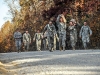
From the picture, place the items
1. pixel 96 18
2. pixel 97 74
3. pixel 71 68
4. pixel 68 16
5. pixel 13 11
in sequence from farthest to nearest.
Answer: pixel 13 11 < pixel 68 16 < pixel 96 18 < pixel 71 68 < pixel 97 74

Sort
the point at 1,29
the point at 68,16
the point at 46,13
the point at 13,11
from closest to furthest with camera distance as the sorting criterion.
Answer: the point at 68,16
the point at 46,13
the point at 13,11
the point at 1,29

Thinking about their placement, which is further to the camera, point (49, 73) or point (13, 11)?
point (13, 11)

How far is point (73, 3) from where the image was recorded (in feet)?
116

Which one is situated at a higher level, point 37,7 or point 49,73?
point 37,7

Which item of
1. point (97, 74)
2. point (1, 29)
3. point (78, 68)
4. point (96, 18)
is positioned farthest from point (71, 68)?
point (1, 29)

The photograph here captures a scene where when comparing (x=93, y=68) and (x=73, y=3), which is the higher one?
(x=73, y=3)

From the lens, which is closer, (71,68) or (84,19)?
(71,68)

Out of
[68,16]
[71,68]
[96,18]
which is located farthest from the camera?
[68,16]

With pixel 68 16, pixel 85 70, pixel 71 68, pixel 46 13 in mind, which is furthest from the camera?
pixel 46 13

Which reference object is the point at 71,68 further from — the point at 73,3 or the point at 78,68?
the point at 73,3

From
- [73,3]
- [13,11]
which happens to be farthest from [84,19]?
[13,11]

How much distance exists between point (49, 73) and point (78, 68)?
1012 mm

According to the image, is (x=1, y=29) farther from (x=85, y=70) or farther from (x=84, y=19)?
(x=85, y=70)

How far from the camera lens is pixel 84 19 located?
32219 millimetres
